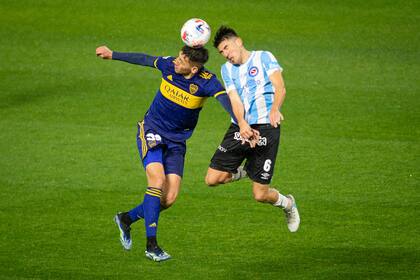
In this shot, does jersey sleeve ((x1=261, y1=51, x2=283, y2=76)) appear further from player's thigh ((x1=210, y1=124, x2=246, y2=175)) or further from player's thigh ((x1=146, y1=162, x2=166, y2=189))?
player's thigh ((x1=146, y1=162, x2=166, y2=189))

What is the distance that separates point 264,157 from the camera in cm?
1085

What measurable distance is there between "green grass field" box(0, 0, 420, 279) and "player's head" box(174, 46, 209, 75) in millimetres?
2302

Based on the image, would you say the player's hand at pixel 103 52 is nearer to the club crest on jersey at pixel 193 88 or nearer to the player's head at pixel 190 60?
the player's head at pixel 190 60

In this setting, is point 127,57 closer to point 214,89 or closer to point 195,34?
point 195,34

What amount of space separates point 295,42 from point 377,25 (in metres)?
2.15

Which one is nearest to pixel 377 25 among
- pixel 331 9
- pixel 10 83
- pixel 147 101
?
pixel 331 9

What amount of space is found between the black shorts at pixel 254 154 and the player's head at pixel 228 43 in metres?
0.87

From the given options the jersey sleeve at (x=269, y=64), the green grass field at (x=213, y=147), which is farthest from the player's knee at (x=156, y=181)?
the jersey sleeve at (x=269, y=64)

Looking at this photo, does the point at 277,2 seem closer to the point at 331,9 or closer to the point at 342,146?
the point at 331,9

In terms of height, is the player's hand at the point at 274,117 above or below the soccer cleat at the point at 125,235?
above

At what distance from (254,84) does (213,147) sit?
456 centimetres

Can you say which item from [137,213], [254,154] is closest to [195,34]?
[254,154]

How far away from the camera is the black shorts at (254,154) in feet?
35.1

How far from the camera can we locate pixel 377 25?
21.2 m
